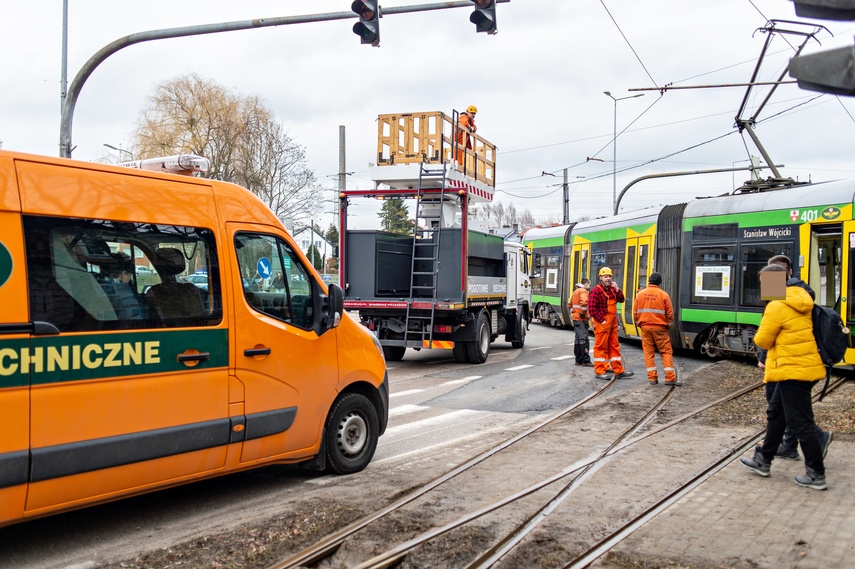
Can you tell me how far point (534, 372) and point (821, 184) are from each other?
5.75 m

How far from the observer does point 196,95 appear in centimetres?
3216

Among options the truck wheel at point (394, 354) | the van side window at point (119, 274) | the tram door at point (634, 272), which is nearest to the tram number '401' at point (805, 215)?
the tram door at point (634, 272)

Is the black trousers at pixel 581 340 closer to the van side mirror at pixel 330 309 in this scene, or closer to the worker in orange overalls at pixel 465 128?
the worker in orange overalls at pixel 465 128

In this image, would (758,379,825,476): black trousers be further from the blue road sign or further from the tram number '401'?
the tram number '401'

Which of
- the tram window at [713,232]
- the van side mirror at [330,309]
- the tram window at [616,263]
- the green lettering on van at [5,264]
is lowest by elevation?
the van side mirror at [330,309]

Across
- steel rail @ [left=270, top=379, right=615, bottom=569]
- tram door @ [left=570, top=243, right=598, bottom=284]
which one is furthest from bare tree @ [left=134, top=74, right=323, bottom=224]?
steel rail @ [left=270, top=379, right=615, bottom=569]

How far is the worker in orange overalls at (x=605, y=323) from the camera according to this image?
12.4 m

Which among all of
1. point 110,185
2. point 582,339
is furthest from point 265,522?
point 582,339

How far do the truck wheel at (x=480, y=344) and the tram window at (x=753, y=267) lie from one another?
4.75 metres

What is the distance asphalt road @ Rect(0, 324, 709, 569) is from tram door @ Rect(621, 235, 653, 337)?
1.42 metres

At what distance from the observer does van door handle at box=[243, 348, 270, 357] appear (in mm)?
5379

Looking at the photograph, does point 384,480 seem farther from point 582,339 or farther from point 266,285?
point 582,339

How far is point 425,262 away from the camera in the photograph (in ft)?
47.1

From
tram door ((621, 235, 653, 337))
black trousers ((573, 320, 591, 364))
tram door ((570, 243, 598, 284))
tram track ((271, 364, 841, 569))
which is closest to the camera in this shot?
tram track ((271, 364, 841, 569))
